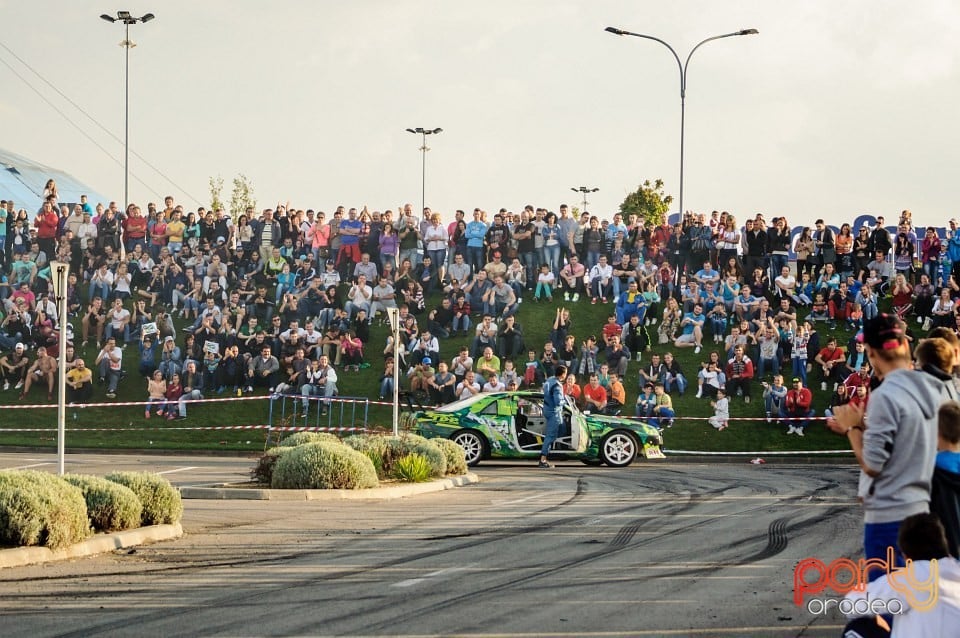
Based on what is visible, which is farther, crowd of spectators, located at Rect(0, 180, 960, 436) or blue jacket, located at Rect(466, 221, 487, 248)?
blue jacket, located at Rect(466, 221, 487, 248)

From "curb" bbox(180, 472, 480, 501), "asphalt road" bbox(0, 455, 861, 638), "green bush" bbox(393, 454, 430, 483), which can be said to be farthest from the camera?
"green bush" bbox(393, 454, 430, 483)

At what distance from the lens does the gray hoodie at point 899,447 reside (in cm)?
649

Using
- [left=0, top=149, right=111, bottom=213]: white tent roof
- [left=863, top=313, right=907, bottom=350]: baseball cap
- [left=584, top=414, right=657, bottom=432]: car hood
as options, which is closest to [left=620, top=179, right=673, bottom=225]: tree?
[left=0, top=149, right=111, bottom=213]: white tent roof

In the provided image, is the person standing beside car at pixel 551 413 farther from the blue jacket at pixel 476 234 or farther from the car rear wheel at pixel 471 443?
the blue jacket at pixel 476 234

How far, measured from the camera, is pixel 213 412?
3153 cm

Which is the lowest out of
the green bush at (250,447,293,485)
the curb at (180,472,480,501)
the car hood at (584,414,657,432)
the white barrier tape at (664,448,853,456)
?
the curb at (180,472,480,501)

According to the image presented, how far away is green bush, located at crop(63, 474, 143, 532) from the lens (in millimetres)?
12367

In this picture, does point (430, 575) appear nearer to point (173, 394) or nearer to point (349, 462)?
point (349, 462)

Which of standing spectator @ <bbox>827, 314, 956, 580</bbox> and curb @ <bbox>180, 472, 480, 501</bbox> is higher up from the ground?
standing spectator @ <bbox>827, 314, 956, 580</bbox>

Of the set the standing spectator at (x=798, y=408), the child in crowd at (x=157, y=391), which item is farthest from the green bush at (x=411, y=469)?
the child in crowd at (x=157, y=391)

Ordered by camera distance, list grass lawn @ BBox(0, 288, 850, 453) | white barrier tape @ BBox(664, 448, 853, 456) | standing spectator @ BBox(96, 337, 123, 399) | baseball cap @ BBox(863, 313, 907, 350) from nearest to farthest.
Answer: baseball cap @ BBox(863, 313, 907, 350) → white barrier tape @ BBox(664, 448, 853, 456) → grass lawn @ BBox(0, 288, 850, 453) → standing spectator @ BBox(96, 337, 123, 399)

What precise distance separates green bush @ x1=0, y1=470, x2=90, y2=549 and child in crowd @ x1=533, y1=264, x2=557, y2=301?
24.1 meters

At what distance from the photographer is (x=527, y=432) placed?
2528 centimetres

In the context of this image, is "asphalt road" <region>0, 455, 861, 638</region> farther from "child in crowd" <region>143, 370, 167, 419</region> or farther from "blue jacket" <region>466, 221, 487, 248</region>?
"blue jacket" <region>466, 221, 487, 248</region>
